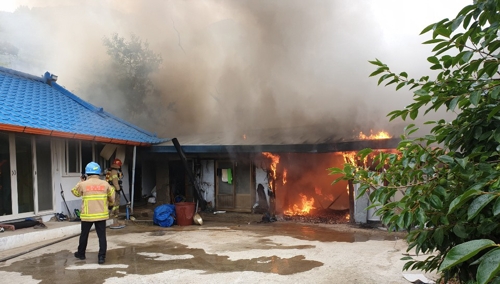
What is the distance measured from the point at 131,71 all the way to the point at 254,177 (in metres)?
13.6

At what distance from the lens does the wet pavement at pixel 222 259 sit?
516cm

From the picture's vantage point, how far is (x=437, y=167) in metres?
1.99

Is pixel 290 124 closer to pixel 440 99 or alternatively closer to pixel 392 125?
pixel 392 125

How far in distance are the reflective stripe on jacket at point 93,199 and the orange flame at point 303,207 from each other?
22.1 ft

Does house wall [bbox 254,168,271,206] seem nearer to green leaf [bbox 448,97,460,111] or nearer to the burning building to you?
the burning building

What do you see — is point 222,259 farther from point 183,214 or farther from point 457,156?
point 457,156

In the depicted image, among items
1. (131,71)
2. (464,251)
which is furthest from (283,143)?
(131,71)

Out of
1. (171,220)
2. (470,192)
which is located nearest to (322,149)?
(171,220)

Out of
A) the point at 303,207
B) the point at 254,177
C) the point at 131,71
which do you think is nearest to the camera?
the point at 254,177

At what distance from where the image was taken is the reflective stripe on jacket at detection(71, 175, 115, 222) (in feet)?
19.8

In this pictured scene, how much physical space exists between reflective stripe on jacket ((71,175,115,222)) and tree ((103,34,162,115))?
16.2 m

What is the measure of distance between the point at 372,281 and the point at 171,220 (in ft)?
21.5

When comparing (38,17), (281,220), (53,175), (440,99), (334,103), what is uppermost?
(38,17)

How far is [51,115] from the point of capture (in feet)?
Result: 30.4
